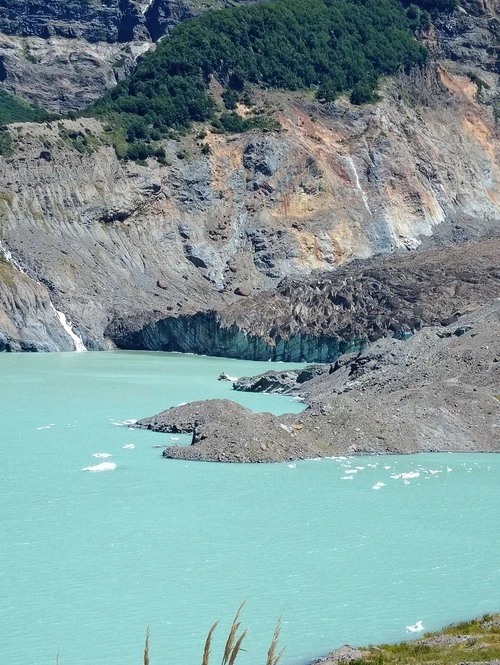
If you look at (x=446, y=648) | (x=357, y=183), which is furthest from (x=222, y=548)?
(x=357, y=183)

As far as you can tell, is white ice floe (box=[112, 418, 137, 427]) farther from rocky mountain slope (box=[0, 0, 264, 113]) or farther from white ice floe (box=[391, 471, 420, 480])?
rocky mountain slope (box=[0, 0, 264, 113])

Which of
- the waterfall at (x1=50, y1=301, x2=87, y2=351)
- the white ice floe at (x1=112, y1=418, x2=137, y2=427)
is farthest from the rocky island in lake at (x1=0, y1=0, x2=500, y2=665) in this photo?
the white ice floe at (x1=112, y1=418, x2=137, y2=427)

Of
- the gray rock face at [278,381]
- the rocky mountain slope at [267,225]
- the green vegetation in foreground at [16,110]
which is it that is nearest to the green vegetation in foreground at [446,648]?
the gray rock face at [278,381]

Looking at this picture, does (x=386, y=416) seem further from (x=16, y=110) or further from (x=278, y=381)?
(x=16, y=110)

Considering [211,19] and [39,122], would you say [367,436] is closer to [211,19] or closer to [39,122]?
[39,122]

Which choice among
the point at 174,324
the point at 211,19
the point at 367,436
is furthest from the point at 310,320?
the point at 211,19

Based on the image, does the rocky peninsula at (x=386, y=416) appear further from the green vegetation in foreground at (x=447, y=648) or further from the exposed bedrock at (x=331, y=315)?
the exposed bedrock at (x=331, y=315)
